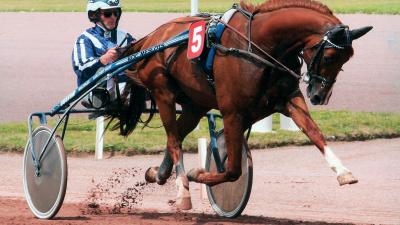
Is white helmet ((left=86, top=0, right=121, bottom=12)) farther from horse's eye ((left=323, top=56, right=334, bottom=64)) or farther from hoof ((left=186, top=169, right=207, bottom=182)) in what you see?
horse's eye ((left=323, top=56, right=334, bottom=64))

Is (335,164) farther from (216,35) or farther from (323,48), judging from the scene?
(216,35)

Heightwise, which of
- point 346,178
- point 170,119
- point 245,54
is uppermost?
point 245,54

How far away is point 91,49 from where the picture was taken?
29.8 feet

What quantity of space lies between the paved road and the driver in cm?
523

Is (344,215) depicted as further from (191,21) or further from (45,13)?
(45,13)

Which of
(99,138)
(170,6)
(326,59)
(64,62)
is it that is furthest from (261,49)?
(170,6)

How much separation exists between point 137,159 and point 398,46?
842 cm

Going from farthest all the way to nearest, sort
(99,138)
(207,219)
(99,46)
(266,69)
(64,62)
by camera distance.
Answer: (64,62) → (99,138) → (99,46) → (207,219) → (266,69)

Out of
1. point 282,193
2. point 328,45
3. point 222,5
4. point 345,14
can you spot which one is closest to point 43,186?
point 282,193

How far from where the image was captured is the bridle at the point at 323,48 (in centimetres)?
712

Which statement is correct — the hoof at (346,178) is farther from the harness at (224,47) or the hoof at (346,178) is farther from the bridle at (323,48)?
the harness at (224,47)

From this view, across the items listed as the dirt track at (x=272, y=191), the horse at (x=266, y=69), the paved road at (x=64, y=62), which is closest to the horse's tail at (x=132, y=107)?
the dirt track at (x=272, y=191)

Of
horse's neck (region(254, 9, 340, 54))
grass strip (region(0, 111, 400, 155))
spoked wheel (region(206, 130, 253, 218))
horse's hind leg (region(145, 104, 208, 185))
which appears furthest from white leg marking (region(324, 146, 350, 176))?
grass strip (region(0, 111, 400, 155))

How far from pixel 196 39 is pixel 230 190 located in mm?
1364
